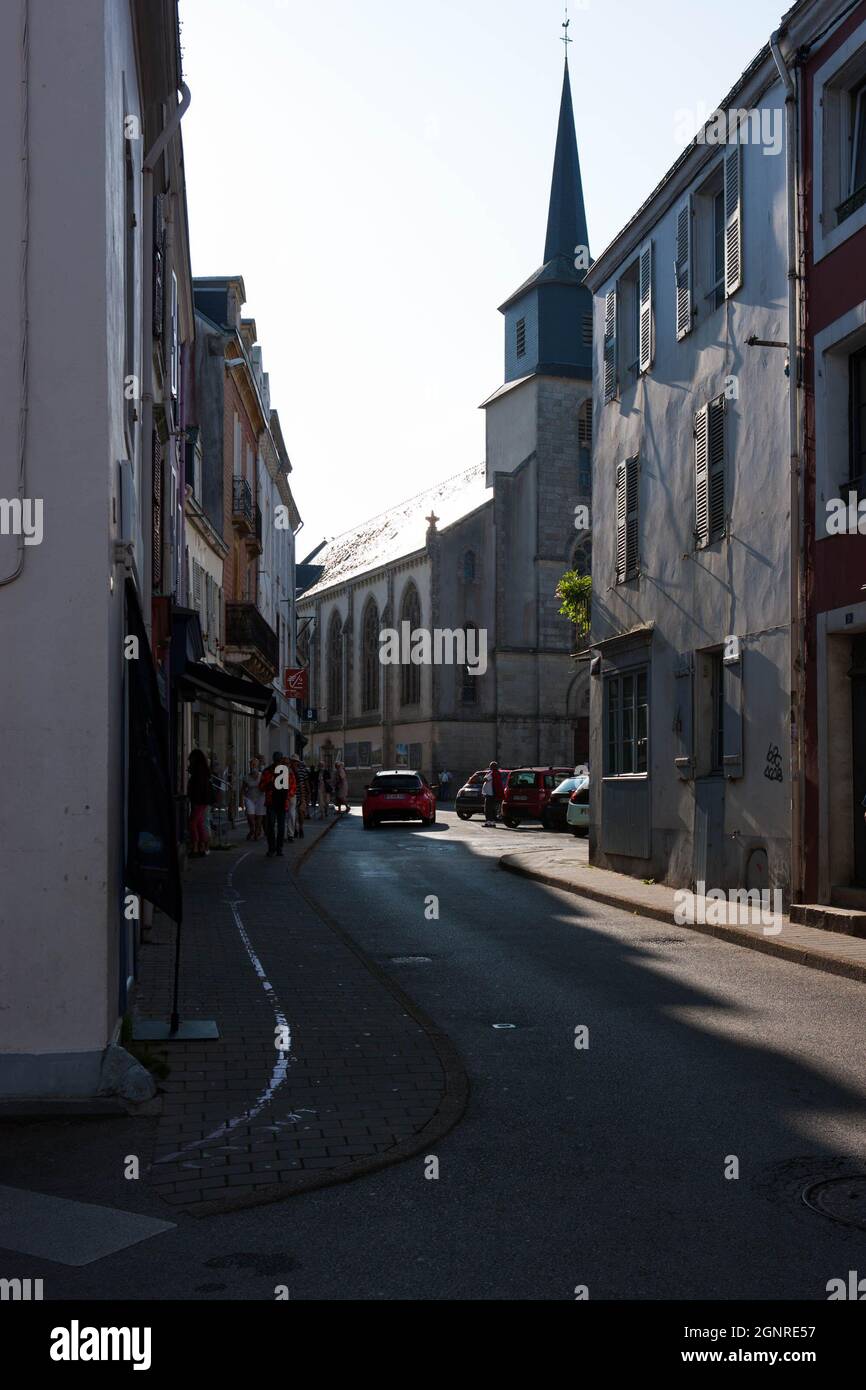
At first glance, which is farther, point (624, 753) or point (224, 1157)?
point (624, 753)

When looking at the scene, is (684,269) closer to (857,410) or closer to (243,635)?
(857,410)

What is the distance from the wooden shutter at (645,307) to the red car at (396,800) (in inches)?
761

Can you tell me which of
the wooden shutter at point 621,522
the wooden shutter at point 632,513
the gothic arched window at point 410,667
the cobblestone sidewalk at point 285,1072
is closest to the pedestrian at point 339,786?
the gothic arched window at point 410,667

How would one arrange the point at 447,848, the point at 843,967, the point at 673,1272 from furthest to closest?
the point at 447,848
the point at 843,967
the point at 673,1272

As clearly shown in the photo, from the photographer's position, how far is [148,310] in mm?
12680

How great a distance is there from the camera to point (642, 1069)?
760 centimetres

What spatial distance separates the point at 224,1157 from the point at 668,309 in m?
16.1

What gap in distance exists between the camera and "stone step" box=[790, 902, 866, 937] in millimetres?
12844

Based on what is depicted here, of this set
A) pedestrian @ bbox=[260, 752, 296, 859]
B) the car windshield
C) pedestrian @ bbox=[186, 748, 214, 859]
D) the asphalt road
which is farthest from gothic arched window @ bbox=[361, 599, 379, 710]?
the asphalt road

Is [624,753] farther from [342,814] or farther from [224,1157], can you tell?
[342,814]

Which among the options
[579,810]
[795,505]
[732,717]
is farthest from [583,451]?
[795,505]
